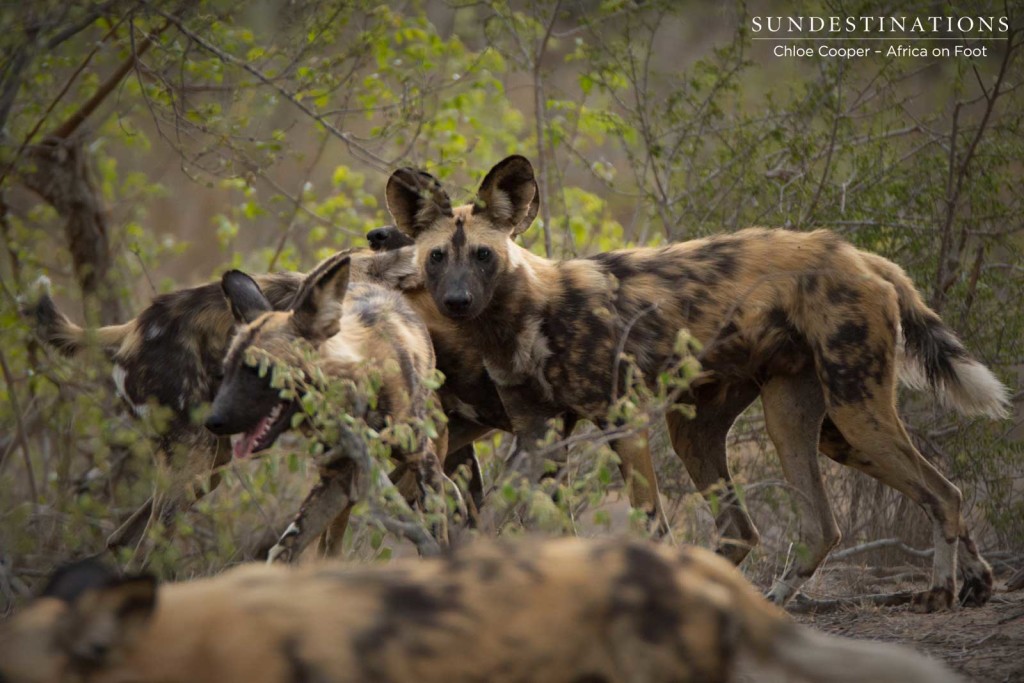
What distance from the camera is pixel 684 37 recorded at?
12688mm

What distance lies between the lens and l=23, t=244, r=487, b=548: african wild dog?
15.9 feet

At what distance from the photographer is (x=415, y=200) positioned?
16.3ft

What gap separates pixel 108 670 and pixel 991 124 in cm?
505

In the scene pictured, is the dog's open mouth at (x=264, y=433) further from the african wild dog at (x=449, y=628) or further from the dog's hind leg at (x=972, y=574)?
the dog's hind leg at (x=972, y=574)

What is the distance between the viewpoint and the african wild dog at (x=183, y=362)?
484 centimetres

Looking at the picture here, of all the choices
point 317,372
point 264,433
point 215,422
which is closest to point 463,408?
point 264,433

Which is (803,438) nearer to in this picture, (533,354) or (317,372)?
(533,354)

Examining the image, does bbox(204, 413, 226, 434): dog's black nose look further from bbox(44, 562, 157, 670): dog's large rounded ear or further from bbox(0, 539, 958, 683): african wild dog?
bbox(44, 562, 157, 670): dog's large rounded ear

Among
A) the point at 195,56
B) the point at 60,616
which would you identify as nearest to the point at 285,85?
the point at 195,56

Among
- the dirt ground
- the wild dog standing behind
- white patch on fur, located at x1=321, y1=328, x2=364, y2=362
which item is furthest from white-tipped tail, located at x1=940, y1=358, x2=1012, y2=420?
the wild dog standing behind

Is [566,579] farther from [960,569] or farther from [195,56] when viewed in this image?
[195,56]

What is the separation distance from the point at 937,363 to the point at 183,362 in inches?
113

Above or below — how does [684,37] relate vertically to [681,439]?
above

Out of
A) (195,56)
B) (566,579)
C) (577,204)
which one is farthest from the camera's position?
(577,204)
